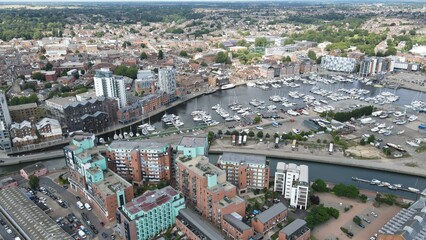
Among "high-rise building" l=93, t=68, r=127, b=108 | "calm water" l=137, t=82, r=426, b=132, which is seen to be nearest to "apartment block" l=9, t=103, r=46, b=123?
"high-rise building" l=93, t=68, r=127, b=108

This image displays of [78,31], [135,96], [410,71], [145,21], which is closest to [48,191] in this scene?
[135,96]

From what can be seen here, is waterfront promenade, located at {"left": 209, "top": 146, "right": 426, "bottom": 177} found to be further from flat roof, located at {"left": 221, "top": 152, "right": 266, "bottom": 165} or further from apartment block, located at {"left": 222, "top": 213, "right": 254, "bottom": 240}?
apartment block, located at {"left": 222, "top": 213, "right": 254, "bottom": 240}

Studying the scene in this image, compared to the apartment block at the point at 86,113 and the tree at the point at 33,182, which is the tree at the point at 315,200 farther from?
the apartment block at the point at 86,113

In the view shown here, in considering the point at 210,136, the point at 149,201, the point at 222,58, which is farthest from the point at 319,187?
the point at 222,58

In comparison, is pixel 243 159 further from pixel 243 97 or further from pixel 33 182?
pixel 243 97

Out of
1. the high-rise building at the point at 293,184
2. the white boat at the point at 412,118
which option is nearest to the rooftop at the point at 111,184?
the high-rise building at the point at 293,184

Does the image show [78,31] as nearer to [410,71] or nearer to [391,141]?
[410,71]
